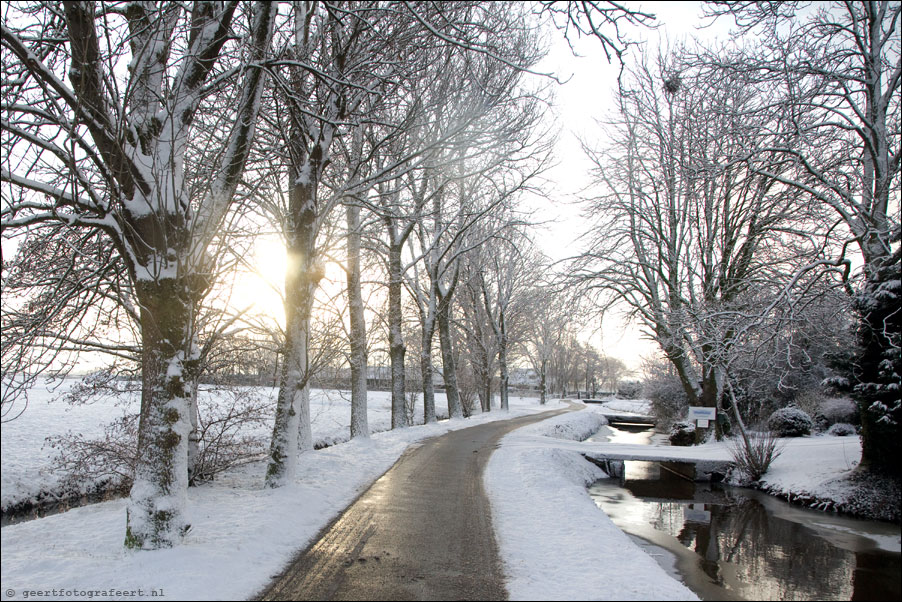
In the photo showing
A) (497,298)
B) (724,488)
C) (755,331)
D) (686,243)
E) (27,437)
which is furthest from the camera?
(497,298)

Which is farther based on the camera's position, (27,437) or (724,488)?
(27,437)

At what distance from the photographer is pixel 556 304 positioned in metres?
19.9

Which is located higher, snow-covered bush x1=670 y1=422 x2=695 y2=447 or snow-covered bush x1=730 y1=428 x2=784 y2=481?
snow-covered bush x1=730 y1=428 x2=784 y2=481

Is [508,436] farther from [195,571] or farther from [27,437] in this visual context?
[27,437]

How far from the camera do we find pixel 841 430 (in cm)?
1566

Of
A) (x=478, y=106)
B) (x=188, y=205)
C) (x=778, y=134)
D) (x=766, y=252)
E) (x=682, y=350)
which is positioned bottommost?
(x=682, y=350)

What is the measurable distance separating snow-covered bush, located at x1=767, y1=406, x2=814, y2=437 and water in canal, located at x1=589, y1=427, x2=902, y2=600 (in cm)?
520

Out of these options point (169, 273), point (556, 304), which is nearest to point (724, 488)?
point (556, 304)

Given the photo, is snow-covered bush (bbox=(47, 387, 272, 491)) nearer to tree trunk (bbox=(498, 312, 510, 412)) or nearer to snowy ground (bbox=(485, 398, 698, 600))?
snowy ground (bbox=(485, 398, 698, 600))

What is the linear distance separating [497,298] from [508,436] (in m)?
17.7

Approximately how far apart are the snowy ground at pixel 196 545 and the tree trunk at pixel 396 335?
8.78 m

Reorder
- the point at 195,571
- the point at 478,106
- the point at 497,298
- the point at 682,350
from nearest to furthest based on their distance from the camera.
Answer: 1. the point at 195,571
2. the point at 478,106
3. the point at 682,350
4. the point at 497,298

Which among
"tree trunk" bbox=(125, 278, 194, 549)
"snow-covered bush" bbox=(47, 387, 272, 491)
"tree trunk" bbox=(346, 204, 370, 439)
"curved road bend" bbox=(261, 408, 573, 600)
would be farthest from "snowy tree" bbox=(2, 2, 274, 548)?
"tree trunk" bbox=(346, 204, 370, 439)

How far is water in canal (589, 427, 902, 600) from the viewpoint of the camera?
5988mm
